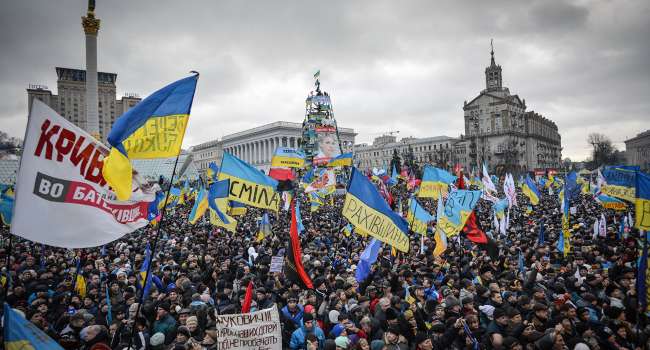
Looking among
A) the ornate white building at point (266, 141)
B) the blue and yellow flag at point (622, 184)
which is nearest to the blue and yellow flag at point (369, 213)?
the blue and yellow flag at point (622, 184)

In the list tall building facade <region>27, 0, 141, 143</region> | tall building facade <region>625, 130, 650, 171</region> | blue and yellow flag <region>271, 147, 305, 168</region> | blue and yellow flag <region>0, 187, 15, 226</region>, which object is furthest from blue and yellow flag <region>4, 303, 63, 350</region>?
tall building facade <region>625, 130, 650, 171</region>

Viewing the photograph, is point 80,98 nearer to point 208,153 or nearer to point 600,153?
point 208,153

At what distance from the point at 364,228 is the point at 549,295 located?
3.32 metres

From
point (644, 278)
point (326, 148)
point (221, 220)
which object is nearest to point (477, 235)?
point (644, 278)

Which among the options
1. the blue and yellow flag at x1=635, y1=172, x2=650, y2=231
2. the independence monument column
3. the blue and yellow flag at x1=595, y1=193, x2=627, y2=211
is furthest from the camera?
the independence monument column

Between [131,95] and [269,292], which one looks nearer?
[269,292]

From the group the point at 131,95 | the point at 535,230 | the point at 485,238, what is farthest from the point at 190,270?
the point at 131,95

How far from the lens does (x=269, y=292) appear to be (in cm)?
738

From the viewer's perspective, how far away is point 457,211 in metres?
8.43

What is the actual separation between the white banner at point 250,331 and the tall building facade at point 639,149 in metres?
103

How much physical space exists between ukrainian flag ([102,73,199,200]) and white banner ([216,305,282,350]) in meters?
1.88

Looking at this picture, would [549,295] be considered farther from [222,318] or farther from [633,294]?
[222,318]

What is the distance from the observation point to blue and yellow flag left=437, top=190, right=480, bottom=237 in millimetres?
8297

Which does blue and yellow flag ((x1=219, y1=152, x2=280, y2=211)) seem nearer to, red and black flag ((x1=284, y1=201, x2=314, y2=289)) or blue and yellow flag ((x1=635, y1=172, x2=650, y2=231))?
red and black flag ((x1=284, y1=201, x2=314, y2=289))
